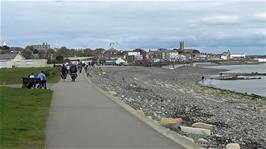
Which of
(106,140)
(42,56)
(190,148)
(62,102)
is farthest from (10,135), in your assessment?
(42,56)

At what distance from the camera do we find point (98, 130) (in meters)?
12.3

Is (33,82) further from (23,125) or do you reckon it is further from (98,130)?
(98,130)

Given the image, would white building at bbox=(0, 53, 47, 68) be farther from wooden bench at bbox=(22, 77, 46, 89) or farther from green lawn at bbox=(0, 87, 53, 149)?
green lawn at bbox=(0, 87, 53, 149)

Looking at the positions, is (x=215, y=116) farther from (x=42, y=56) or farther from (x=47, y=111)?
(x=42, y=56)

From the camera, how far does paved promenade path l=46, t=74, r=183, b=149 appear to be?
1030 centimetres

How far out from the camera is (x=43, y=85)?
30.6m

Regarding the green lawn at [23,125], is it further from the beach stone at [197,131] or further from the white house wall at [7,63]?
the white house wall at [7,63]

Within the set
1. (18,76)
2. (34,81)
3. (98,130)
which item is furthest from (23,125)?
(18,76)

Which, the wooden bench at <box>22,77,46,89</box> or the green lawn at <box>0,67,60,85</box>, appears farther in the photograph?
the green lawn at <box>0,67,60,85</box>

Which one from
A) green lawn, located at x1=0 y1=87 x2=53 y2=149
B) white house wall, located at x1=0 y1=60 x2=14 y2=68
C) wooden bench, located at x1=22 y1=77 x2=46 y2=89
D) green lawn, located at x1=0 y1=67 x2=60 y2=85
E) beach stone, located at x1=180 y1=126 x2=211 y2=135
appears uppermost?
green lawn, located at x1=0 y1=87 x2=53 y2=149

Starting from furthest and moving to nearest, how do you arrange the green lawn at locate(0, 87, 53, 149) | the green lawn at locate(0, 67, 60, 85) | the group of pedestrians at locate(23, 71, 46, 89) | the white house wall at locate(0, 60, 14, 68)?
the white house wall at locate(0, 60, 14, 68), the green lawn at locate(0, 67, 60, 85), the group of pedestrians at locate(23, 71, 46, 89), the green lawn at locate(0, 87, 53, 149)

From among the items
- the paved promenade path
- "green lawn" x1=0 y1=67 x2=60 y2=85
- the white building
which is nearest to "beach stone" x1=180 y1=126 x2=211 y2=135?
the paved promenade path

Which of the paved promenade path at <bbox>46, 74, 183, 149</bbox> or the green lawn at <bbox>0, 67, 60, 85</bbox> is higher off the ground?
the paved promenade path at <bbox>46, 74, 183, 149</bbox>

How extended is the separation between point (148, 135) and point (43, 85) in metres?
19.9
